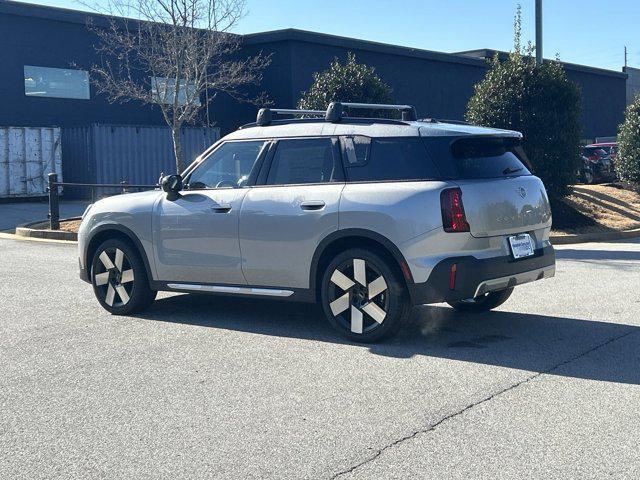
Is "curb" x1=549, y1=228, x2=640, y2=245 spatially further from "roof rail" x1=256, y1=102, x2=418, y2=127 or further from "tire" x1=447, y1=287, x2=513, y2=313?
"roof rail" x1=256, y1=102, x2=418, y2=127

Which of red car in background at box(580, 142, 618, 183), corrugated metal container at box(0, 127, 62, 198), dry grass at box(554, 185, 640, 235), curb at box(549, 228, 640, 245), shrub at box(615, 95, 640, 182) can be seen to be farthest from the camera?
red car in background at box(580, 142, 618, 183)

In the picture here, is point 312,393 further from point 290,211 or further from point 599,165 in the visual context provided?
point 599,165

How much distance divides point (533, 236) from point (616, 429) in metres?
2.71

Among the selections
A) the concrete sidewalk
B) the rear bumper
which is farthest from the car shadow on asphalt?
the concrete sidewalk

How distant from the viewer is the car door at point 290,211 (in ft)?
23.1

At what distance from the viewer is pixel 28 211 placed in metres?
22.2

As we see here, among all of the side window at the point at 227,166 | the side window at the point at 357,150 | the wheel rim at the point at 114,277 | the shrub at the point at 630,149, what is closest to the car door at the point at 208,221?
the side window at the point at 227,166

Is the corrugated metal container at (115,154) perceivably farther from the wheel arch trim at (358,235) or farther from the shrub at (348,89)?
the wheel arch trim at (358,235)

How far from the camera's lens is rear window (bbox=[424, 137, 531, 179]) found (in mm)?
6738

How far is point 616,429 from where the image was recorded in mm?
4711

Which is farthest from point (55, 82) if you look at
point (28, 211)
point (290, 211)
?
point (290, 211)

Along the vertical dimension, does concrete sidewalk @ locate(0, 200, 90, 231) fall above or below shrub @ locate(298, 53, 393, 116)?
below

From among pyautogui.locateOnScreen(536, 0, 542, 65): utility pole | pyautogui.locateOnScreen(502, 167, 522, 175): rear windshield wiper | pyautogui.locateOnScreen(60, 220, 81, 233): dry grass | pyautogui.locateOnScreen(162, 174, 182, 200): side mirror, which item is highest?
pyautogui.locateOnScreen(536, 0, 542, 65): utility pole

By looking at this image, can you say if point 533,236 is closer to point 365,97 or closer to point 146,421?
point 146,421
